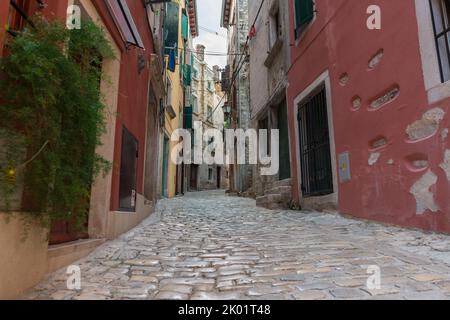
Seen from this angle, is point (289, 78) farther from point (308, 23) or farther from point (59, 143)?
point (59, 143)

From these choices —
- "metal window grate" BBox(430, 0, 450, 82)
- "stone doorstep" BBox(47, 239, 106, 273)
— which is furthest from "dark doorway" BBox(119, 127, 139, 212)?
"metal window grate" BBox(430, 0, 450, 82)

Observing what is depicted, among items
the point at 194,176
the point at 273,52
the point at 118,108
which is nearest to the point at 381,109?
the point at 118,108

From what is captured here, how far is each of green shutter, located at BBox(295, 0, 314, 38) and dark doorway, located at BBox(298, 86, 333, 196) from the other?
1513mm

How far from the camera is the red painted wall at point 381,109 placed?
346 centimetres

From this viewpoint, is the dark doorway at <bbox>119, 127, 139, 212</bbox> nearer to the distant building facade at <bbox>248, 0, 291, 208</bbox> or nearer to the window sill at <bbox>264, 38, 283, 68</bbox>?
the distant building facade at <bbox>248, 0, 291, 208</bbox>

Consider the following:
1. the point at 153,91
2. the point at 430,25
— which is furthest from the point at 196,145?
the point at 430,25

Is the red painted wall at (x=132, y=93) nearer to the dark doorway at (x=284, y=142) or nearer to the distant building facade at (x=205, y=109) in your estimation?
the dark doorway at (x=284, y=142)

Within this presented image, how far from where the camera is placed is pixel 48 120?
198cm

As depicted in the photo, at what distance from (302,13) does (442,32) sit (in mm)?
3774

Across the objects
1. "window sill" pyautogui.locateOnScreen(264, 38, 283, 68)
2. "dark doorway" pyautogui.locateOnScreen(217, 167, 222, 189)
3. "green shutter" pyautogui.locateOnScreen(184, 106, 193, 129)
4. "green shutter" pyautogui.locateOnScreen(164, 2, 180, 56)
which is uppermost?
"green shutter" pyautogui.locateOnScreen(164, 2, 180, 56)

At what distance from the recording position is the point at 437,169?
10.5ft

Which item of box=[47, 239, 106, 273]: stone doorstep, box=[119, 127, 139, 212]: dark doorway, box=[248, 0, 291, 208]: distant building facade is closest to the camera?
box=[47, 239, 106, 273]: stone doorstep

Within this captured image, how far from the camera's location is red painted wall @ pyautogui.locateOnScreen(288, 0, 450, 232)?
346 centimetres

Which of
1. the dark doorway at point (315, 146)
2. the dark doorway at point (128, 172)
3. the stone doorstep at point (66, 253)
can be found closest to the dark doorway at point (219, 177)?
the dark doorway at point (315, 146)
